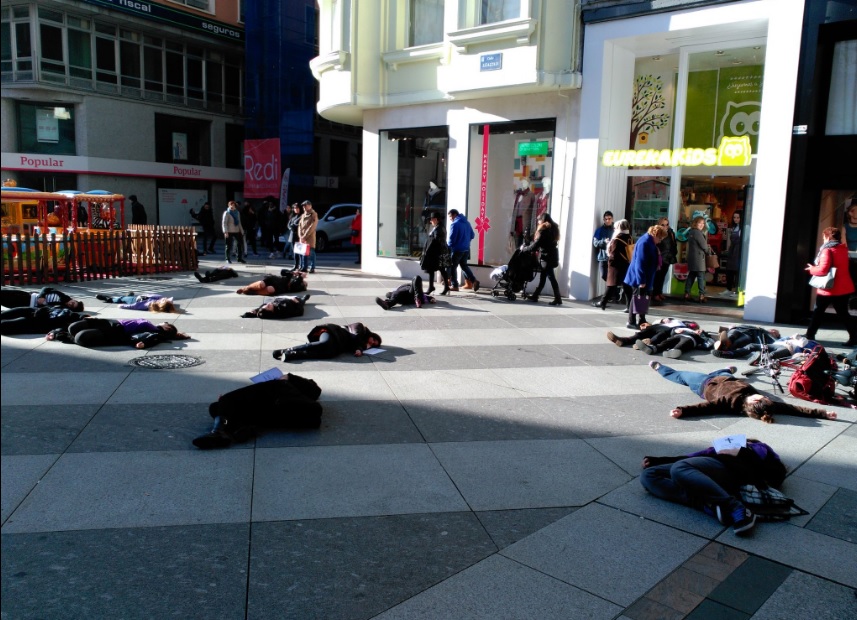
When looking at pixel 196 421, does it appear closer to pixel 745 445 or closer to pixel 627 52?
pixel 745 445

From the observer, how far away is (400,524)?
435 centimetres

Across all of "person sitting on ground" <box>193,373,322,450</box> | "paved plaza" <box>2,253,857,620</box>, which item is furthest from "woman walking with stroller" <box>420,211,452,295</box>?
"person sitting on ground" <box>193,373,322,450</box>

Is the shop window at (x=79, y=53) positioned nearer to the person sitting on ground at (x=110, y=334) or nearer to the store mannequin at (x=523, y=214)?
the store mannequin at (x=523, y=214)

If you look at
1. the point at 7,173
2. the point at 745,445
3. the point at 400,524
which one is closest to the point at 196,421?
the point at 400,524

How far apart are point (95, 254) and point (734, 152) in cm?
1347

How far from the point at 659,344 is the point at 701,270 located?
5046mm

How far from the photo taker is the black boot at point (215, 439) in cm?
542

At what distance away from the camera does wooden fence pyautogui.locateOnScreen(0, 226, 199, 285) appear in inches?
574

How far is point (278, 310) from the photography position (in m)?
11.2

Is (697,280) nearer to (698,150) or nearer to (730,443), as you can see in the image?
(698,150)

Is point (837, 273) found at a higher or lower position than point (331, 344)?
higher

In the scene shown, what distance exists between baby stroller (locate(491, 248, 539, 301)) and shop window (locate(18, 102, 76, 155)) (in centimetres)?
2681

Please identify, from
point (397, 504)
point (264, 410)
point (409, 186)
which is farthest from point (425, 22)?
point (397, 504)

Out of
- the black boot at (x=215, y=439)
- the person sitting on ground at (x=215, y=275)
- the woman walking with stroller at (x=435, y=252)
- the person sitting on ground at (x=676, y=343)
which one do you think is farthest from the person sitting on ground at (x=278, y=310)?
the black boot at (x=215, y=439)
